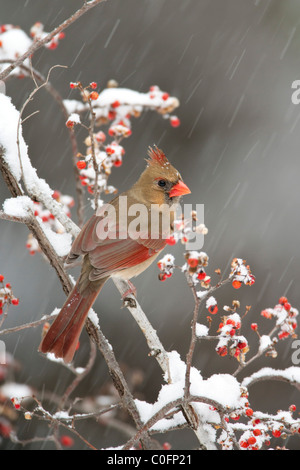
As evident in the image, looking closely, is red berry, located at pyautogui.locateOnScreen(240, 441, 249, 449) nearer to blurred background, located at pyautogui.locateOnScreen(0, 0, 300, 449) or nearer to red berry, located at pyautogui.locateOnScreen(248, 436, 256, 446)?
red berry, located at pyautogui.locateOnScreen(248, 436, 256, 446)

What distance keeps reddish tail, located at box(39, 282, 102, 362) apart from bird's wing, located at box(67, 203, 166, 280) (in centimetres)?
27

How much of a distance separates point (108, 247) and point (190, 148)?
239cm

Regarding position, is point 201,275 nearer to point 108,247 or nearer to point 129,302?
point 129,302

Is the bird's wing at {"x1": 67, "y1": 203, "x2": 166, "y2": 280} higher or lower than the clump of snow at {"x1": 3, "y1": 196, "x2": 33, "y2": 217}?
lower

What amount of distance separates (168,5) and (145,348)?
320cm

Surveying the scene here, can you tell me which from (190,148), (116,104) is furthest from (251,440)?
(190,148)

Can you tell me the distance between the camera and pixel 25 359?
463 centimetres

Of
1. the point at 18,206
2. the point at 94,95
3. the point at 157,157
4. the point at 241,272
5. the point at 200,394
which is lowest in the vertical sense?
the point at 200,394

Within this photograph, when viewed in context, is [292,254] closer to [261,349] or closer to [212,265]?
[212,265]

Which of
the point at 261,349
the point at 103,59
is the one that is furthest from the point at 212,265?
the point at 261,349

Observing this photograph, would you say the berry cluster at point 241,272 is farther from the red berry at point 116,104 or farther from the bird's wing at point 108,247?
the red berry at point 116,104

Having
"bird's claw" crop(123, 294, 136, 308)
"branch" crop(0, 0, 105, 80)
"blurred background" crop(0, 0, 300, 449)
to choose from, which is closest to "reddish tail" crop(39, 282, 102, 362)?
"bird's claw" crop(123, 294, 136, 308)

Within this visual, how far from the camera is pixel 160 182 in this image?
3439 mm

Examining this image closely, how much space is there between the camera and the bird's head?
133 inches
